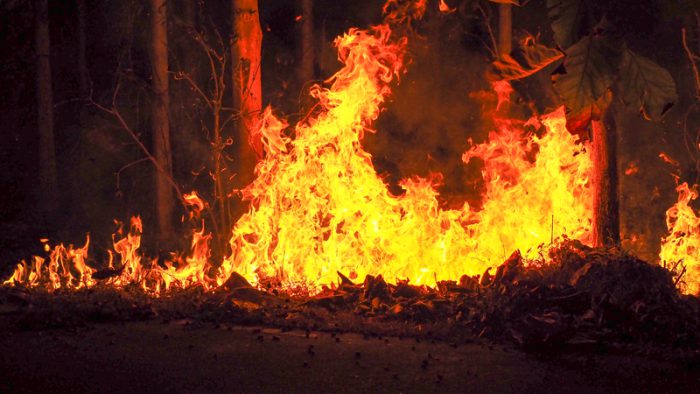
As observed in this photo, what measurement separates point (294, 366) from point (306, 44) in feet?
36.5

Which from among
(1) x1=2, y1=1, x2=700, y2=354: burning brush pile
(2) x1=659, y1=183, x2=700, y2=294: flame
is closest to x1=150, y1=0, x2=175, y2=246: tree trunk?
(1) x1=2, y1=1, x2=700, y2=354: burning brush pile

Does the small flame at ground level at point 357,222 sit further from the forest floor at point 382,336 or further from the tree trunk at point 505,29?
the tree trunk at point 505,29

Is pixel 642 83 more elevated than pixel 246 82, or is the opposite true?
pixel 246 82

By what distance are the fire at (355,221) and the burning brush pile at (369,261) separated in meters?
0.02

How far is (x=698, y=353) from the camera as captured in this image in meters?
6.47

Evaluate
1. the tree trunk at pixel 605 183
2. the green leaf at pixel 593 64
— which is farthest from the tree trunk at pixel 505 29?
the green leaf at pixel 593 64

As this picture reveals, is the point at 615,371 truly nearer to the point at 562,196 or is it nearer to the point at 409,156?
the point at 562,196

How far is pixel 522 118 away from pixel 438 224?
6.32 meters

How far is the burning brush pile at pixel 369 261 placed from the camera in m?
7.68

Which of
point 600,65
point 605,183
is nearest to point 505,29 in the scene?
point 605,183

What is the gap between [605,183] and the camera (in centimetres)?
955

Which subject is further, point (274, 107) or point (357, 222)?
point (274, 107)

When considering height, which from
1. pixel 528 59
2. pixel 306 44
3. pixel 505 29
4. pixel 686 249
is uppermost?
pixel 505 29

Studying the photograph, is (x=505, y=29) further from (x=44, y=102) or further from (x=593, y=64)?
(x=593, y=64)
